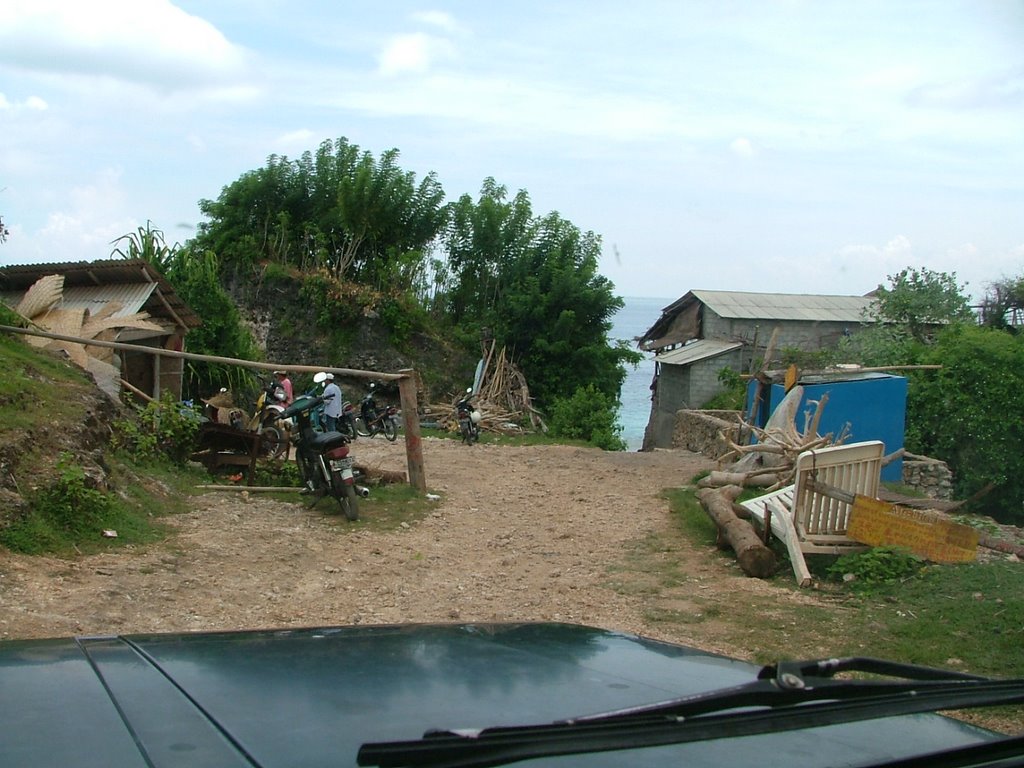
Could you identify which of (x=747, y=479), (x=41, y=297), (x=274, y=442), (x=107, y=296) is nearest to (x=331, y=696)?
(x=747, y=479)

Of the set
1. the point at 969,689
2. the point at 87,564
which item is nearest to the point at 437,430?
the point at 87,564

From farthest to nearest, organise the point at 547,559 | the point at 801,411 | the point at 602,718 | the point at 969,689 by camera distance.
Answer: the point at 801,411
the point at 547,559
the point at 969,689
the point at 602,718

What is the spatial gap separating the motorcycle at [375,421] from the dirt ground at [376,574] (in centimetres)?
852

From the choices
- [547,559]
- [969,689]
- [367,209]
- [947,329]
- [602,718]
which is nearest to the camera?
[602,718]

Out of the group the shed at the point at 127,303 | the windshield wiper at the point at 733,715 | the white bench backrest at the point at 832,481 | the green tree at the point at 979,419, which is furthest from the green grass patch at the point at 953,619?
the green tree at the point at 979,419

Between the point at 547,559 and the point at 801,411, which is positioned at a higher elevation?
the point at 801,411

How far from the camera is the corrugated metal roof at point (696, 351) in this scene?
88.6 feet

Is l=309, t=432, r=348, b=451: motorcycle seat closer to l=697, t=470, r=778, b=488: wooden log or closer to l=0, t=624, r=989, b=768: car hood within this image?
l=697, t=470, r=778, b=488: wooden log

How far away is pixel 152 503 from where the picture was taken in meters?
9.23

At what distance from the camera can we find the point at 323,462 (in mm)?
10109

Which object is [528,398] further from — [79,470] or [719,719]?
[719,719]

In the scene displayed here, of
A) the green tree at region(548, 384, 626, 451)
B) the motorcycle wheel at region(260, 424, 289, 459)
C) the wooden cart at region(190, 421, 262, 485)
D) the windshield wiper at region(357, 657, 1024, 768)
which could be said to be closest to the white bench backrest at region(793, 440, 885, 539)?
the wooden cart at region(190, 421, 262, 485)

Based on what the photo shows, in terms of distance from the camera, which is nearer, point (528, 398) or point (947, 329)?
point (947, 329)

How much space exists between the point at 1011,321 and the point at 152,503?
2300 centimetres
